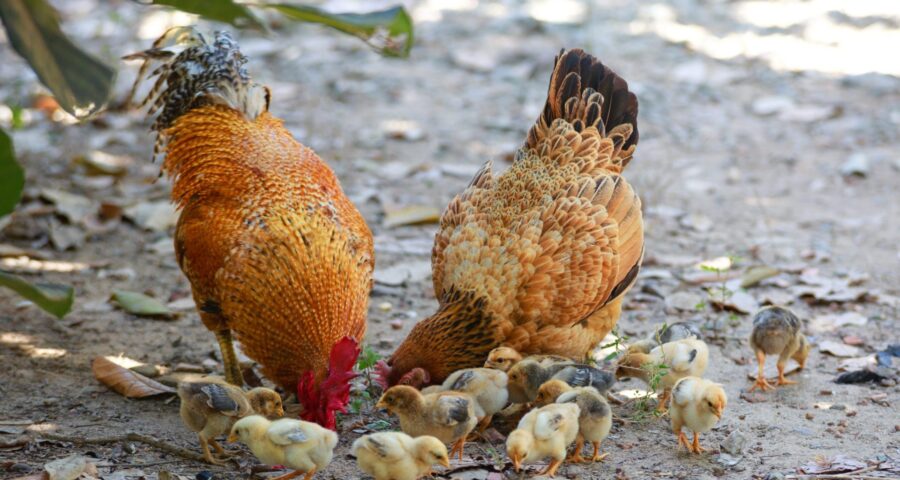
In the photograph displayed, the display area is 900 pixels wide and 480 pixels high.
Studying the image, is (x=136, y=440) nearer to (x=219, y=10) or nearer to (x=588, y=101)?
(x=219, y=10)

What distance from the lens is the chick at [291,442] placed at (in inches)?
144

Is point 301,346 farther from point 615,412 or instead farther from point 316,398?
point 615,412

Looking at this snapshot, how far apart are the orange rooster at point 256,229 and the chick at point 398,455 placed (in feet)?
1.42

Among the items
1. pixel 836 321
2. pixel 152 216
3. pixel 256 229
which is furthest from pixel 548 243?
pixel 152 216

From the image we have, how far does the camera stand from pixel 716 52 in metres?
10.8

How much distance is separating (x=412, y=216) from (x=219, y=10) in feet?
14.1

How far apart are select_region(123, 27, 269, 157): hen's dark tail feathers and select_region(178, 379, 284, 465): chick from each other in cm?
179

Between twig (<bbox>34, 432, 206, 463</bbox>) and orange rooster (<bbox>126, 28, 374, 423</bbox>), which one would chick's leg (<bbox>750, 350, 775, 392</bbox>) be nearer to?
orange rooster (<bbox>126, 28, 374, 423</bbox>)

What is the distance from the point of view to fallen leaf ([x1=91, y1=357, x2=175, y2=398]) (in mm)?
4688

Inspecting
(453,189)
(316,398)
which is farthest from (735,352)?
(453,189)

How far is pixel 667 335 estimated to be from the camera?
16.1 ft

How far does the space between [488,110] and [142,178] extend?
3.46m

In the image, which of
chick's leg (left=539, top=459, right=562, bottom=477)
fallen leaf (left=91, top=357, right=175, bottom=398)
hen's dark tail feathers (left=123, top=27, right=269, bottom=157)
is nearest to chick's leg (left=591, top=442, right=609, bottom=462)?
chick's leg (left=539, top=459, right=562, bottom=477)

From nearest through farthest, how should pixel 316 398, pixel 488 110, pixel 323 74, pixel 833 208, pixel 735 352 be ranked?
pixel 316 398 → pixel 735 352 → pixel 833 208 → pixel 488 110 → pixel 323 74
